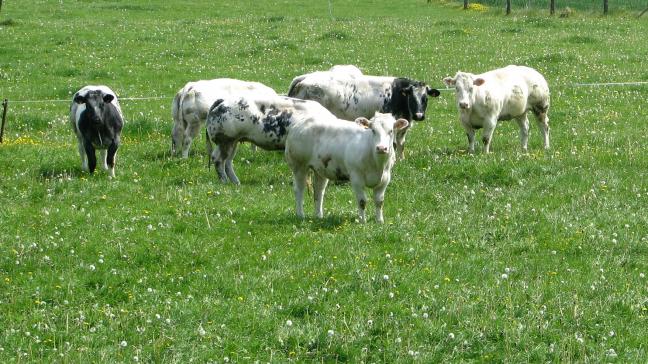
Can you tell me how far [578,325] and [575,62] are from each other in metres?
22.5

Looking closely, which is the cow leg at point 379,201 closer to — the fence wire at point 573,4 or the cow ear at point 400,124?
the cow ear at point 400,124

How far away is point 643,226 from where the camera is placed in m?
13.3

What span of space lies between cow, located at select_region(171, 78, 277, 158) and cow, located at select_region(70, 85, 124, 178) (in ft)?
5.29

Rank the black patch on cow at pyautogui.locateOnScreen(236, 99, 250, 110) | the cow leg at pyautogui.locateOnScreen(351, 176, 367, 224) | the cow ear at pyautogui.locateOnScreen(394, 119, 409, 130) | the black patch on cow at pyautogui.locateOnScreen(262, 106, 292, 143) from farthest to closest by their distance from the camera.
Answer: the black patch on cow at pyautogui.locateOnScreen(236, 99, 250, 110) < the black patch on cow at pyautogui.locateOnScreen(262, 106, 292, 143) < the cow ear at pyautogui.locateOnScreen(394, 119, 409, 130) < the cow leg at pyautogui.locateOnScreen(351, 176, 367, 224)

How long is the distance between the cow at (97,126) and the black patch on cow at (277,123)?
2.87 metres

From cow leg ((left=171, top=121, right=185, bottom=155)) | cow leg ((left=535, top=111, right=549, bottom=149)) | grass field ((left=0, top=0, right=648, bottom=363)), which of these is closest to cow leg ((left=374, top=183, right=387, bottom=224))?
grass field ((left=0, top=0, right=648, bottom=363))

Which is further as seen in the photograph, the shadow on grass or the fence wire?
the fence wire

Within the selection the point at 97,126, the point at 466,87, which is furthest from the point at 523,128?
the point at 97,126

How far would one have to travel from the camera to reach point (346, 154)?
13.8m

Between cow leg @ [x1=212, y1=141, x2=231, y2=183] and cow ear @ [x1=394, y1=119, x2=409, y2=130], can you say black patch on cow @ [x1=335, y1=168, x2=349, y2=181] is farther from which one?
cow leg @ [x1=212, y1=141, x2=231, y2=183]

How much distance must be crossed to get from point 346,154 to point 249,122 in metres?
3.60

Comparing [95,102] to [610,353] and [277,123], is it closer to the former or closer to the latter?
[277,123]

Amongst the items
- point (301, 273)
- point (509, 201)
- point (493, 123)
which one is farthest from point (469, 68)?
point (301, 273)

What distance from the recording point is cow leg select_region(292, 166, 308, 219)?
14328mm
